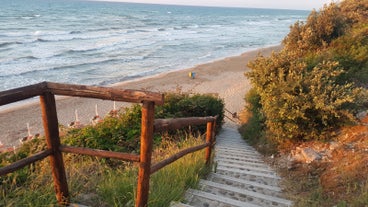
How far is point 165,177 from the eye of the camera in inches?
158

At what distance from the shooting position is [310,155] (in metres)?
5.95

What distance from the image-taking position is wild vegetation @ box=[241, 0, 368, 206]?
15.1 feet

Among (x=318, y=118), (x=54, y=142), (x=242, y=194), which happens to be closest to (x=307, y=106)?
(x=318, y=118)

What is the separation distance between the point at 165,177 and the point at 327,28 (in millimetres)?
11629

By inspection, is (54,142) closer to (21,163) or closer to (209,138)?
(21,163)

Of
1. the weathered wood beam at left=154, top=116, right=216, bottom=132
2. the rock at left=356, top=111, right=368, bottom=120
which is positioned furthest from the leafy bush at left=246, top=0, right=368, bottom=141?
the weathered wood beam at left=154, top=116, right=216, bottom=132

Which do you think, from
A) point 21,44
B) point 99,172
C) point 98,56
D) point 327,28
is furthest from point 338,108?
point 21,44

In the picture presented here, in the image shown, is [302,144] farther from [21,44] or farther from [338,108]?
[21,44]

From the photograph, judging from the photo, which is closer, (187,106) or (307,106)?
(307,106)

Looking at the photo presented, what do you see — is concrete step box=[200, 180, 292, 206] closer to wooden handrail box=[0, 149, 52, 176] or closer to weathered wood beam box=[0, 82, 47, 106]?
wooden handrail box=[0, 149, 52, 176]

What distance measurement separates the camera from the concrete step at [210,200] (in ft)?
12.3

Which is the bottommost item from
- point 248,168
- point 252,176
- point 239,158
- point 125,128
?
point 125,128

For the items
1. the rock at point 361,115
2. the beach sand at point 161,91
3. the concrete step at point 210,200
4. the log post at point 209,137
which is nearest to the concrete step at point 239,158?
the log post at point 209,137

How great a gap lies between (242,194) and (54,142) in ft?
8.19
